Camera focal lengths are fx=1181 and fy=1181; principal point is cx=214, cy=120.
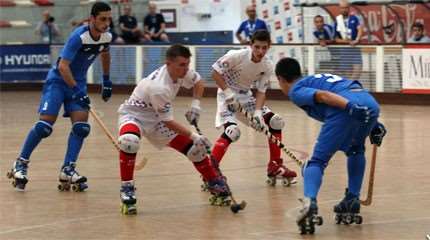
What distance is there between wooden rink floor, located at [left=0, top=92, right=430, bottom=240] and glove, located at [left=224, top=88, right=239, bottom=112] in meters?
0.82

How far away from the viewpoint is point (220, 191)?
1089 centimetres

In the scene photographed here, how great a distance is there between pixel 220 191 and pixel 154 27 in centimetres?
1857

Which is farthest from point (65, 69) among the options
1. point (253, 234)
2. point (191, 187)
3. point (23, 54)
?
point (23, 54)

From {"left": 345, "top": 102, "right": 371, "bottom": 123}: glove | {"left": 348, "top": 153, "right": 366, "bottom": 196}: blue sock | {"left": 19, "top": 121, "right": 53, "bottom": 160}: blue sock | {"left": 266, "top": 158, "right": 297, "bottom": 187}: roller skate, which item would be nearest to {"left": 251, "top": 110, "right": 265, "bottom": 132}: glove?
{"left": 266, "top": 158, "right": 297, "bottom": 187}: roller skate

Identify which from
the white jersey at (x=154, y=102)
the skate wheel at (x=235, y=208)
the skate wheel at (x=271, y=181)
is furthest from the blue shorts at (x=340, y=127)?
the skate wheel at (x=271, y=181)

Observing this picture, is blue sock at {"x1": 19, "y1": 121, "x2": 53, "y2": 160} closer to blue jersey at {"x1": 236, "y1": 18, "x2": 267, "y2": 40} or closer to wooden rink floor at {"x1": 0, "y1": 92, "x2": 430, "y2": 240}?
wooden rink floor at {"x1": 0, "y1": 92, "x2": 430, "y2": 240}

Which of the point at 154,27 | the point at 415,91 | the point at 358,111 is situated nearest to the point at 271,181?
the point at 358,111

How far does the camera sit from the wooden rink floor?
9.57 m

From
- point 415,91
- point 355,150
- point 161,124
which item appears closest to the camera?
point 355,150

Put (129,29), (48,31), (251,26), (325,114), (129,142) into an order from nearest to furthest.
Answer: (325,114)
(129,142)
(251,26)
(129,29)
(48,31)

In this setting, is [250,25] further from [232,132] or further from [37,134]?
[37,134]

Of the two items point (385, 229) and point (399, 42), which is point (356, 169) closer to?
point (385, 229)

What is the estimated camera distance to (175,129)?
34.4 feet

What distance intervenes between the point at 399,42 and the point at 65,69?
13.4 meters
